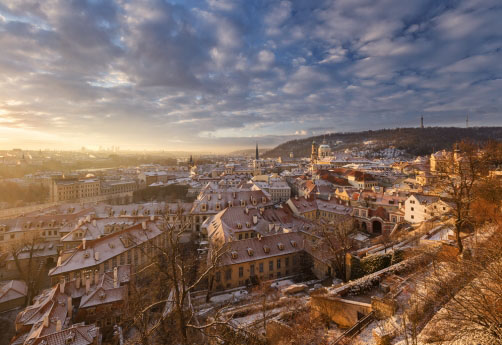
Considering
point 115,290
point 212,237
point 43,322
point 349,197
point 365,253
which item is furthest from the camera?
point 349,197

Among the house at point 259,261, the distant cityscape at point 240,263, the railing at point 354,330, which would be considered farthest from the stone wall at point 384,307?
the house at point 259,261

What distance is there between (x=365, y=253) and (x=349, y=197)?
32672mm

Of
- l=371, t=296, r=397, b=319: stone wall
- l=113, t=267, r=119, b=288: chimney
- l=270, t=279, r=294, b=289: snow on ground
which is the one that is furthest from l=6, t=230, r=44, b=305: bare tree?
l=371, t=296, r=397, b=319: stone wall

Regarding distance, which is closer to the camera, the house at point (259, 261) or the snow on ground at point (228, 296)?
the snow on ground at point (228, 296)

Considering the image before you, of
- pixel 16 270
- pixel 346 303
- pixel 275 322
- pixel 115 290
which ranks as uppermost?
pixel 346 303

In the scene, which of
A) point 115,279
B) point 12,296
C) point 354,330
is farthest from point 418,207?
point 12,296

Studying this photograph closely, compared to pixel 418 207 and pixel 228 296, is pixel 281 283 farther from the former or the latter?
pixel 418 207

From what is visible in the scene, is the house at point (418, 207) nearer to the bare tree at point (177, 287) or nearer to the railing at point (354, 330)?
the railing at point (354, 330)

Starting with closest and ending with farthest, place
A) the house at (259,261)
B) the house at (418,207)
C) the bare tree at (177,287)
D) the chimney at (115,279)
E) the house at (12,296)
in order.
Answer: the bare tree at (177,287), the chimney at (115,279), the house at (259,261), the house at (12,296), the house at (418,207)

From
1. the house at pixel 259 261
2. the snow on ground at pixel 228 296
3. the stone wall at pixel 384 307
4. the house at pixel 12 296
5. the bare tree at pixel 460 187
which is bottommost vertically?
the house at pixel 12 296

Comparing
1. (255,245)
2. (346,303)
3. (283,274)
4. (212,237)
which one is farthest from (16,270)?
(346,303)

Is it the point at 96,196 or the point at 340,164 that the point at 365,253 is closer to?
the point at 96,196

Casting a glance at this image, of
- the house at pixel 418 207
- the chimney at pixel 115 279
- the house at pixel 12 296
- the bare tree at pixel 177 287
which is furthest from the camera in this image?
the house at pixel 418 207

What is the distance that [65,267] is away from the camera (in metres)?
28.6
